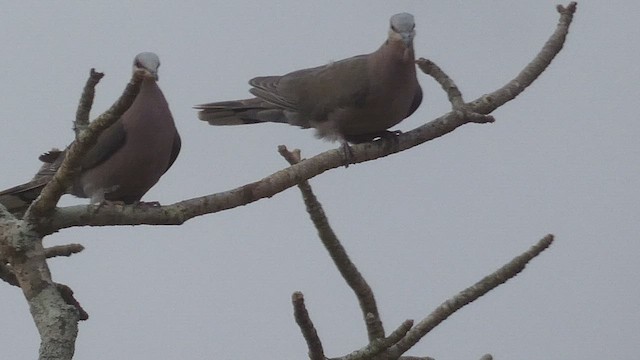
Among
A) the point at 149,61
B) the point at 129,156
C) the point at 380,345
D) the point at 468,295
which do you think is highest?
the point at 149,61

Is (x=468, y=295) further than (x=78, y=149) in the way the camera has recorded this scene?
Yes

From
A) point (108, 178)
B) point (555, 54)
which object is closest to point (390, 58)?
point (555, 54)

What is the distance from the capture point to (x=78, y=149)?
12.3 ft

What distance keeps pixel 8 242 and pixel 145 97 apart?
210 centimetres

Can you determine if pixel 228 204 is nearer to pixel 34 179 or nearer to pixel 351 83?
pixel 34 179

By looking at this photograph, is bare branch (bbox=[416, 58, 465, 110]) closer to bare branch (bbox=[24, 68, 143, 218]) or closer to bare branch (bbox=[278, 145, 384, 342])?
bare branch (bbox=[278, 145, 384, 342])

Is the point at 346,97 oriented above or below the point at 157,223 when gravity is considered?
above

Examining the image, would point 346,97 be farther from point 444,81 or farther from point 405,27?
point 444,81

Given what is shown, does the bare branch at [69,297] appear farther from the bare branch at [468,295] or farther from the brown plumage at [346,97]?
the brown plumage at [346,97]

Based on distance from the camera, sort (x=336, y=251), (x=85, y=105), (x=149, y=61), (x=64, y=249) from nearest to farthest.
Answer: (x=85, y=105), (x=64, y=249), (x=336, y=251), (x=149, y=61)

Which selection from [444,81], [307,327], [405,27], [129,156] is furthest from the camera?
[405,27]

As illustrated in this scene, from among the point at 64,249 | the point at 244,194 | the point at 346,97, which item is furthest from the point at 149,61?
the point at 346,97

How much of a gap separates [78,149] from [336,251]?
5.38 ft

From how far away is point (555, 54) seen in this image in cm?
546
